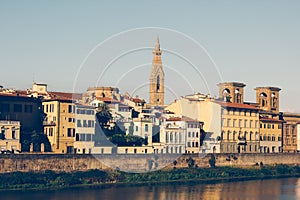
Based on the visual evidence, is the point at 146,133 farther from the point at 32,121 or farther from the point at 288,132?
the point at 288,132

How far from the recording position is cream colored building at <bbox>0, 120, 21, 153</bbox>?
6384 centimetres

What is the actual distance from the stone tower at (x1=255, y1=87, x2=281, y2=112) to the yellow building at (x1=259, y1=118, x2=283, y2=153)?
6051mm

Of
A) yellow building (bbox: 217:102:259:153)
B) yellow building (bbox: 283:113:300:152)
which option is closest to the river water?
yellow building (bbox: 217:102:259:153)

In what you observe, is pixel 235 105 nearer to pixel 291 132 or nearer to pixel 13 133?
pixel 291 132

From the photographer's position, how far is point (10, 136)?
64625 millimetres

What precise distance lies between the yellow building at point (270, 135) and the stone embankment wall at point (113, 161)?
10421 millimetres

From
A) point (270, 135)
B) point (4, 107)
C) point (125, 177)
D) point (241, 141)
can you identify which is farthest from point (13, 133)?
point (270, 135)

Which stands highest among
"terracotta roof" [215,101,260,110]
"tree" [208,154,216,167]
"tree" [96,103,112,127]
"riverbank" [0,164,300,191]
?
"terracotta roof" [215,101,260,110]

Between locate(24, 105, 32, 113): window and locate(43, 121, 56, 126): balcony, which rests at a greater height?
locate(24, 105, 32, 113): window

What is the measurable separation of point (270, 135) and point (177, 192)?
42.9 meters

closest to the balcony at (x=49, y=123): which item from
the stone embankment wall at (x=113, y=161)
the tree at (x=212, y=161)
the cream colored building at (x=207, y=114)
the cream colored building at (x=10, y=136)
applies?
the cream colored building at (x=10, y=136)

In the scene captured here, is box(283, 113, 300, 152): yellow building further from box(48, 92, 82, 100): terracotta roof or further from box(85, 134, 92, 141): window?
box(85, 134, 92, 141): window

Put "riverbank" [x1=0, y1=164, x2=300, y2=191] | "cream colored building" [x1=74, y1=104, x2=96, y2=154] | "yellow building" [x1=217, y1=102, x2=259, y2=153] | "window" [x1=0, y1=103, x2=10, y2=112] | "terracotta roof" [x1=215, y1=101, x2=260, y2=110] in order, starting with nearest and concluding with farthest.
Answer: "riverbank" [x1=0, y1=164, x2=300, y2=191]
"window" [x1=0, y1=103, x2=10, y2=112]
"cream colored building" [x1=74, y1=104, x2=96, y2=154]
"terracotta roof" [x1=215, y1=101, x2=260, y2=110]
"yellow building" [x1=217, y1=102, x2=259, y2=153]

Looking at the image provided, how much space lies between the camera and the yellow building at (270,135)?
3750 inches
